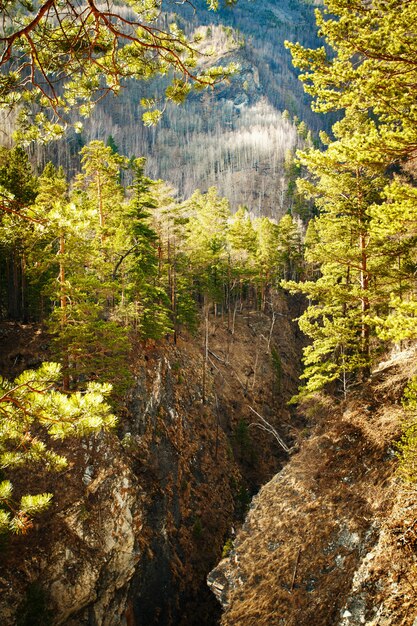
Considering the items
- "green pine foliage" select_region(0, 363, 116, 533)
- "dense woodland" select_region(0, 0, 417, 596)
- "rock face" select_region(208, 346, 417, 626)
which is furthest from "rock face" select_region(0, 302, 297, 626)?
"green pine foliage" select_region(0, 363, 116, 533)

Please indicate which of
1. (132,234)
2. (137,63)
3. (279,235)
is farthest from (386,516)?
(279,235)

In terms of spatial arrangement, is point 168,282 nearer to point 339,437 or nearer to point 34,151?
point 339,437

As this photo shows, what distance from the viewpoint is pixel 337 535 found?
10000 millimetres

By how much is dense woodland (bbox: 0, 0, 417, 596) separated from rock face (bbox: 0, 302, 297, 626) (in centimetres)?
232

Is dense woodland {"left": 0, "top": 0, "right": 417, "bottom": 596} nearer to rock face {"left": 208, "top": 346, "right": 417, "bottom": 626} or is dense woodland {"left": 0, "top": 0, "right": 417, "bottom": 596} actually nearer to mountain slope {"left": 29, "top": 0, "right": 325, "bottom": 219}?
rock face {"left": 208, "top": 346, "right": 417, "bottom": 626}

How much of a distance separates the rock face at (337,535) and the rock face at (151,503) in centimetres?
427

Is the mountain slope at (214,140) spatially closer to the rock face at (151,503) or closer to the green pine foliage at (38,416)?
the rock face at (151,503)

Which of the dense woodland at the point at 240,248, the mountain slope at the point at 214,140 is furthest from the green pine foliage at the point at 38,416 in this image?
the mountain slope at the point at 214,140

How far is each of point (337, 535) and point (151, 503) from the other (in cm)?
971

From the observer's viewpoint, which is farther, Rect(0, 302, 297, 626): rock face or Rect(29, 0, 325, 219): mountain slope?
Rect(29, 0, 325, 219): mountain slope

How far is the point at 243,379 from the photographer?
3078 cm

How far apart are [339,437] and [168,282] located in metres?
19.2

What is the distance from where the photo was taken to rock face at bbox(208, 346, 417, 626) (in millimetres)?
7637

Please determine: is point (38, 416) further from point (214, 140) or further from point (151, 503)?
point (214, 140)
